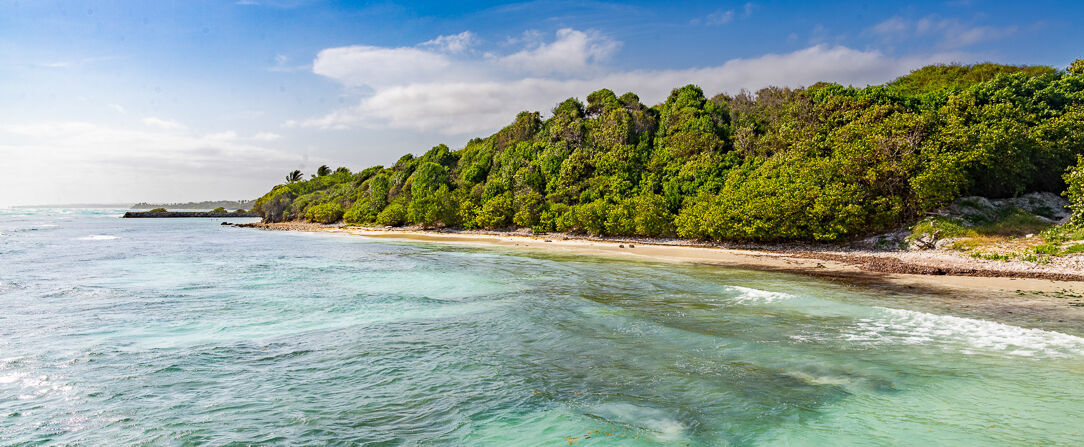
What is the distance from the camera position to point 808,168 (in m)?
38.3

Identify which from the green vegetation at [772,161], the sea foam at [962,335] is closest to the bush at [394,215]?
the green vegetation at [772,161]

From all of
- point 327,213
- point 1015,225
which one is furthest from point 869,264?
point 327,213

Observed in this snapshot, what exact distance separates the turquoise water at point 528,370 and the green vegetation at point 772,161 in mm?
19231

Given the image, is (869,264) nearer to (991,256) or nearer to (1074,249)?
(991,256)

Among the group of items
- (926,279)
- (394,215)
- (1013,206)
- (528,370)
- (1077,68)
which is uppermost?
(1077,68)

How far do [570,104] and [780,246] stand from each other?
53088mm

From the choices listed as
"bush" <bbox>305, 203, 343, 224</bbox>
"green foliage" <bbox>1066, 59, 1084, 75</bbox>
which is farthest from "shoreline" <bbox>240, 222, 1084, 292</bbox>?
"bush" <bbox>305, 203, 343, 224</bbox>

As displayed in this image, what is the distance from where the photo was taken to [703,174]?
52844 millimetres

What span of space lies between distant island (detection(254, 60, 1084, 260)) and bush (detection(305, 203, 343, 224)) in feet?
57.8

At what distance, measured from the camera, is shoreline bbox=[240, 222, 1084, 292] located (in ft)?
67.6

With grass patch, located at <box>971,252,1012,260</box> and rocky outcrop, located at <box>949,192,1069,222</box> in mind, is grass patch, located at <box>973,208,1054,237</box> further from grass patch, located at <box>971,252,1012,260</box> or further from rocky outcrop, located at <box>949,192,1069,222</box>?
grass patch, located at <box>971,252,1012,260</box>

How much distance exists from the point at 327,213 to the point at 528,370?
9814 centimetres

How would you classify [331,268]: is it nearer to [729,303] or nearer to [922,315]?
[729,303]

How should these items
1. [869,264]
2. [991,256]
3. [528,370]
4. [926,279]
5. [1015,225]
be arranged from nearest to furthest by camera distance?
[528,370] → [926,279] → [991,256] → [869,264] → [1015,225]
